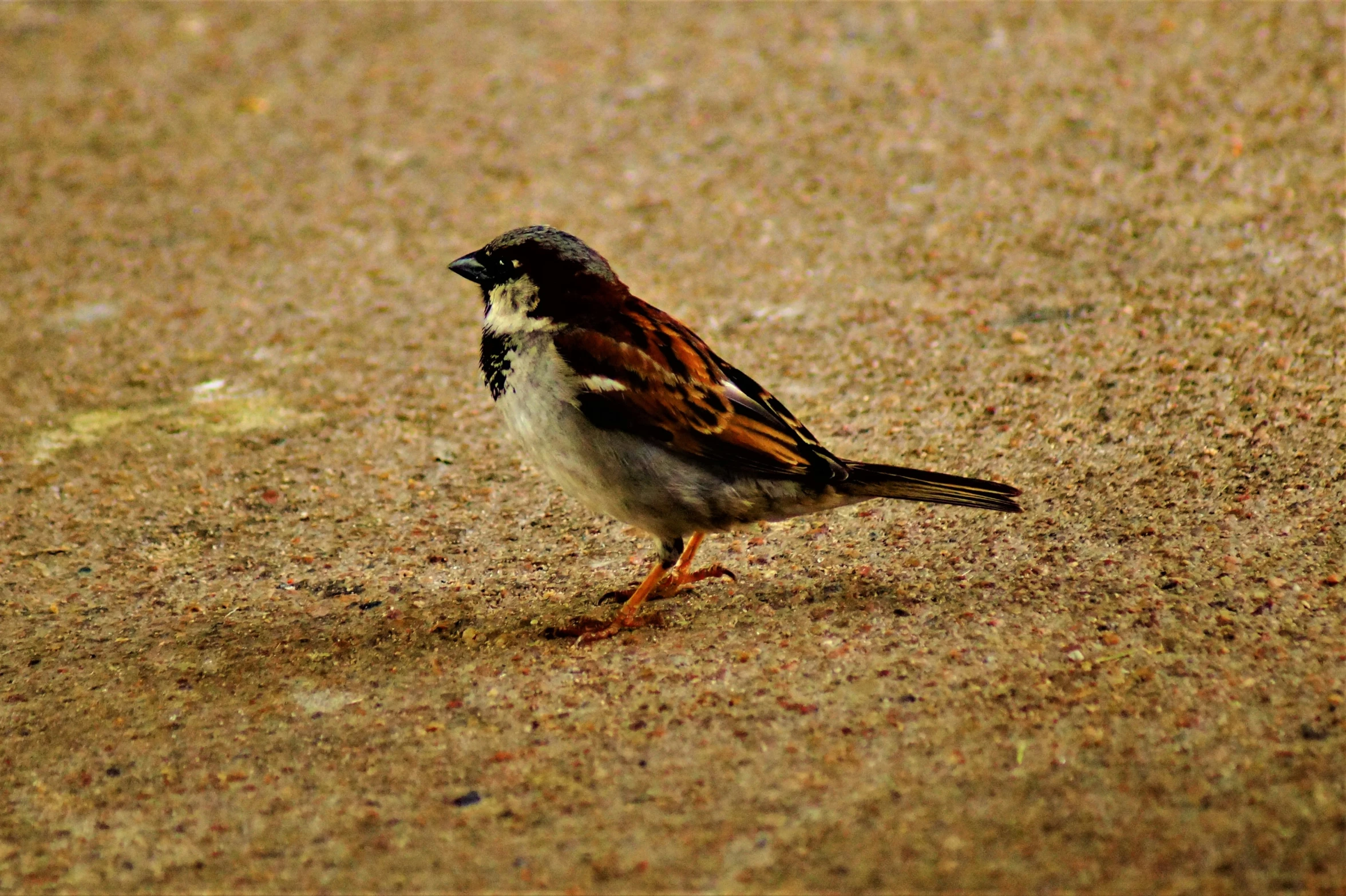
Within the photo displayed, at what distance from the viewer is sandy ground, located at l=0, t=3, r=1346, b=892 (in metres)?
2.83

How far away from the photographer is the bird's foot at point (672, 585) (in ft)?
12.6

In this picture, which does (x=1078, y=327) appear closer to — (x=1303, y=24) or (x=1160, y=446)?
(x=1160, y=446)

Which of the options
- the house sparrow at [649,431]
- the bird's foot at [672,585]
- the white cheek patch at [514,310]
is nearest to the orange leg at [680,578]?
the bird's foot at [672,585]

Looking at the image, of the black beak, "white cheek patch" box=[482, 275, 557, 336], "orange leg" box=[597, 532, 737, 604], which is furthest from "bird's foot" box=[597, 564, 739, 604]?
the black beak

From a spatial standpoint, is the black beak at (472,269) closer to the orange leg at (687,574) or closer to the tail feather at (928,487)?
the orange leg at (687,574)

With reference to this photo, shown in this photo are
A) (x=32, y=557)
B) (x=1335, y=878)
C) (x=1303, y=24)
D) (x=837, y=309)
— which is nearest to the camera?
(x=1335, y=878)

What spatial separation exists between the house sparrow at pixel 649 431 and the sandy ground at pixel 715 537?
27 centimetres

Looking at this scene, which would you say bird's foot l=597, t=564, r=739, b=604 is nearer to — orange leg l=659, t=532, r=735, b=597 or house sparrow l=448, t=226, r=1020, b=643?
orange leg l=659, t=532, r=735, b=597

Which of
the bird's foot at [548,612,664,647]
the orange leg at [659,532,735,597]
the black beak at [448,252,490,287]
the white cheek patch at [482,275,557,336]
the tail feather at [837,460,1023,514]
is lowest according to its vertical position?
the bird's foot at [548,612,664,647]

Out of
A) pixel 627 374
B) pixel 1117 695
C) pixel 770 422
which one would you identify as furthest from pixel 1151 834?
pixel 627 374

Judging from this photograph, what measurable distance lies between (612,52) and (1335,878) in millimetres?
6260

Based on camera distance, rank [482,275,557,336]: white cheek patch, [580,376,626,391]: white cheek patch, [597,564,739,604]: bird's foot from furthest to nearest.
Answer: [597,564,739,604]: bird's foot < [482,275,557,336]: white cheek patch < [580,376,626,391]: white cheek patch

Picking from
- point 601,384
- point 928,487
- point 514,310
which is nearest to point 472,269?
point 514,310

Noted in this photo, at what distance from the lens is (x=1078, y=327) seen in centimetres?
500
